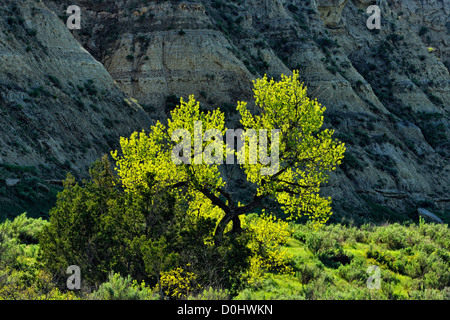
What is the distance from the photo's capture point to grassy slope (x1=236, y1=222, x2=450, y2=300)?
45.3 feet

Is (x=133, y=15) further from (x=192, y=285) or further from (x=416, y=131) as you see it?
(x=192, y=285)

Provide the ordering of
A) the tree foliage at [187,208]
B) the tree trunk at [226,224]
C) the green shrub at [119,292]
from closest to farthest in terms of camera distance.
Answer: the green shrub at [119,292] < the tree foliage at [187,208] < the tree trunk at [226,224]

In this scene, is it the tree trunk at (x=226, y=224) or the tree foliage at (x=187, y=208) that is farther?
the tree trunk at (x=226, y=224)

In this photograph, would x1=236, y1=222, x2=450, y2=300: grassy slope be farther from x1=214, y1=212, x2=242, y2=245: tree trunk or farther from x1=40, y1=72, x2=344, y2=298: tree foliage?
x1=214, y1=212, x2=242, y2=245: tree trunk

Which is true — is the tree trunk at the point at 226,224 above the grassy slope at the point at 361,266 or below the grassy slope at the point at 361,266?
above

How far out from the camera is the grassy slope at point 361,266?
13.8 meters

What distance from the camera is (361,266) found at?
688 inches

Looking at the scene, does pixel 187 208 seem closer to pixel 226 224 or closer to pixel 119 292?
pixel 226 224

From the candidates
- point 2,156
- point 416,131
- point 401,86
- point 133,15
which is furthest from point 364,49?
point 2,156

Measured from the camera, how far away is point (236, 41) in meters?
57.1

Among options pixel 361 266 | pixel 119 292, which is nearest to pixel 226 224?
pixel 119 292

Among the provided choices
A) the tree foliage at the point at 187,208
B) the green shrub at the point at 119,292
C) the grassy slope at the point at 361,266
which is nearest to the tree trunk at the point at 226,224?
the tree foliage at the point at 187,208

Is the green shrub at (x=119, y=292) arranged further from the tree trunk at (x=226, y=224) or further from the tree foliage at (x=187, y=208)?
the tree trunk at (x=226, y=224)
